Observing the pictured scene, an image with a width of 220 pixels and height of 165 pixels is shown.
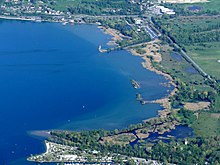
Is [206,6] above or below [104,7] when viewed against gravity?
above

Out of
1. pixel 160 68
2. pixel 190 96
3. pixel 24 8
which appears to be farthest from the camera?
pixel 24 8

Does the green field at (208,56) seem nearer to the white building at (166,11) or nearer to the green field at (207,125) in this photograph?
the green field at (207,125)

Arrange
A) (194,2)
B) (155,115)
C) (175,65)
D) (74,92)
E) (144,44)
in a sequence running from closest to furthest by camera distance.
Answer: (155,115)
(74,92)
(175,65)
(144,44)
(194,2)

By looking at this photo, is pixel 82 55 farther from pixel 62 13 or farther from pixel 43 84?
pixel 62 13

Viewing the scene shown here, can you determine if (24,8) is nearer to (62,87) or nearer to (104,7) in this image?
(104,7)

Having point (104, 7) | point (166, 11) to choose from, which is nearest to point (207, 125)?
point (166, 11)

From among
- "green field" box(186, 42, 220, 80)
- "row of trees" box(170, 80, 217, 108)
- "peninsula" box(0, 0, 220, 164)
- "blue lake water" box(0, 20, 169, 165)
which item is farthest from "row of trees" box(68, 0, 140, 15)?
"row of trees" box(170, 80, 217, 108)

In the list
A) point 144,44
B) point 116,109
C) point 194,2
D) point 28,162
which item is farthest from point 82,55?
point 194,2
